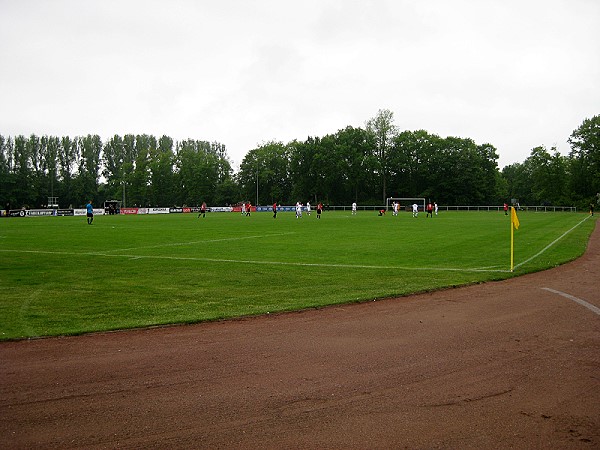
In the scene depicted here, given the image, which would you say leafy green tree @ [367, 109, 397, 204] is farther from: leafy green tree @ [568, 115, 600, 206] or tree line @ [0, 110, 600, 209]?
leafy green tree @ [568, 115, 600, 206]

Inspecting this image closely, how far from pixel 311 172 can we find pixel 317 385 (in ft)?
350

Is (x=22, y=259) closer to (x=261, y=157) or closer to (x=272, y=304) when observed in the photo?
(x=272, y=304)

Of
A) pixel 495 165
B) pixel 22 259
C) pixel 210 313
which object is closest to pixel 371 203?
pixel 495 165

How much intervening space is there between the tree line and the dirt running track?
304 ft

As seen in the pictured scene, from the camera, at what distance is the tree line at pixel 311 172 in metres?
100

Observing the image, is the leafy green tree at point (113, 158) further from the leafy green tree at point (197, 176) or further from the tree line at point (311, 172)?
the leafy green tree at point (197, 176)

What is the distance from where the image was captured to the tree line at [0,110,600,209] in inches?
3939

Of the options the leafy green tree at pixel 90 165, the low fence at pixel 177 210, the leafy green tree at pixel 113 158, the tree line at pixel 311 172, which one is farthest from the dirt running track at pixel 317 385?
the leafy green tree at pixel 113 158

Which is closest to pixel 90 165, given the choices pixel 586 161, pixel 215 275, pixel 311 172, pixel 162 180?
pixel 162 180

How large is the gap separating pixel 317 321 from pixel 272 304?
1.57 m

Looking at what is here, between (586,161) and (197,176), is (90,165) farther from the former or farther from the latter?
(586,161)

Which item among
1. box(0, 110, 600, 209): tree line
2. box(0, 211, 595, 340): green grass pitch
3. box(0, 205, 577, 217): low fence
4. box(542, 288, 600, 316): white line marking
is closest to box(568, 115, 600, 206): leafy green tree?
box(0, 110, 600, 209): tree line

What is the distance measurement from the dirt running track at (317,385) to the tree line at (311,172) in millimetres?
92651

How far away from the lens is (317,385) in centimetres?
507
